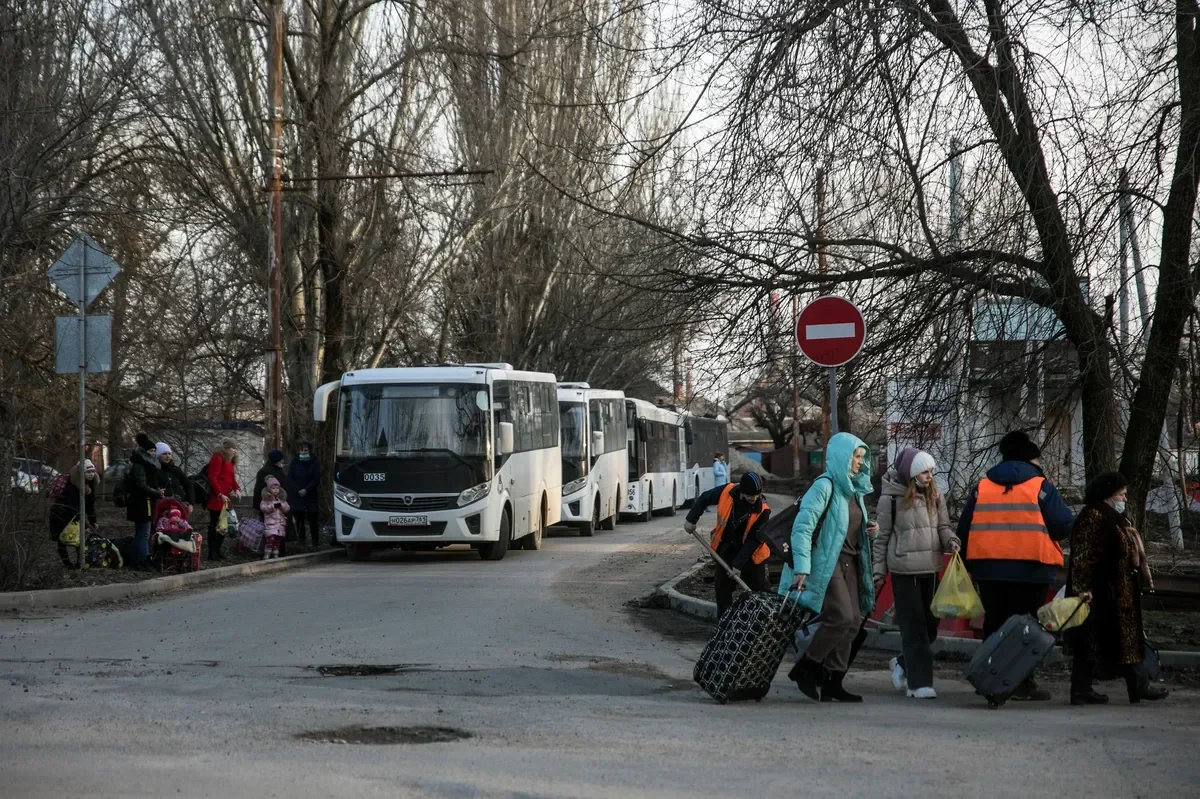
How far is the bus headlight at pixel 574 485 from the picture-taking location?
3216 cm

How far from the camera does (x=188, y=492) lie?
18.8m

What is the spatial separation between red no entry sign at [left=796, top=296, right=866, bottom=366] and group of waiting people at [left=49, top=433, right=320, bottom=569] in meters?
8.37

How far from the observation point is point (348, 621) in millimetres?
13484

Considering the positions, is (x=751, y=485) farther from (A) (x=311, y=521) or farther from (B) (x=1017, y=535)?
(A) (x=311, y=521)

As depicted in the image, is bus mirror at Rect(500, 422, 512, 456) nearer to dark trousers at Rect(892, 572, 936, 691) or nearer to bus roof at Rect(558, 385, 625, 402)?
bus roof at Rect(558, 385, 625, 402)

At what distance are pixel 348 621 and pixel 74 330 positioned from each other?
17.0 feet

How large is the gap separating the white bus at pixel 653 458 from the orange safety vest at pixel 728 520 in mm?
25385

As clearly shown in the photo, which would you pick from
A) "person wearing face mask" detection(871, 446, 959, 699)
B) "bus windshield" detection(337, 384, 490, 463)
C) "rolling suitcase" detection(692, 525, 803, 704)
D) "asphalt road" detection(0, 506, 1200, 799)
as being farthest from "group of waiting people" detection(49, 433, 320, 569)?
"person wearing face mask" detection(871, 446, 959, 699)

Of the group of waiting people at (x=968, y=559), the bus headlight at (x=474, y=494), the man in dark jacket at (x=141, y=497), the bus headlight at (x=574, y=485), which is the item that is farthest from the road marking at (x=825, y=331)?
the bus headlight at (x=574, y=485)

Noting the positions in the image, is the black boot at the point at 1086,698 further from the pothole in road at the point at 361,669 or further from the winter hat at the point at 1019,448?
the pothole in road at the point at 361,669

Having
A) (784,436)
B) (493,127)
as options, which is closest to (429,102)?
(493,127)

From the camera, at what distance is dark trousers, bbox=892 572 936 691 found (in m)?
9.31

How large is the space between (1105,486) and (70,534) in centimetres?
1212

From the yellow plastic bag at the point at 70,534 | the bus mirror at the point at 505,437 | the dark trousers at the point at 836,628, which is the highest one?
the bus mirror at the point at 505,437
